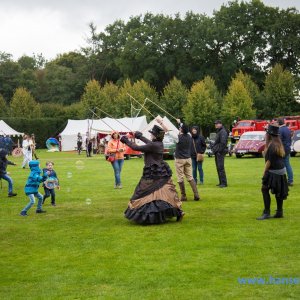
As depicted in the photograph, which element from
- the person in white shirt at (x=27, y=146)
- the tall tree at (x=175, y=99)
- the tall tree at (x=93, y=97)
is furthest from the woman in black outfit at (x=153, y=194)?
the tall tree at (x=93, y=97)

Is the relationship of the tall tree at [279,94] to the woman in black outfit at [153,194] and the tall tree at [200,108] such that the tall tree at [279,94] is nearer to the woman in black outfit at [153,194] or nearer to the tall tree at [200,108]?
the tall tree at [200,108]

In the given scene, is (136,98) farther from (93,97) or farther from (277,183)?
(277,183)

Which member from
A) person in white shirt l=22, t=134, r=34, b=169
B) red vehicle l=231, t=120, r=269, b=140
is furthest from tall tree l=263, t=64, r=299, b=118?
person in white shirt l=22, t=134, r=34, b=169

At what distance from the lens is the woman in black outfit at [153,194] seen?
11.7m

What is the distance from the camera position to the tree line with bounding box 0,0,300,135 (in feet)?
229

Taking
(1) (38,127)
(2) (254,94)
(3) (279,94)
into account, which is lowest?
(1) (38,127)

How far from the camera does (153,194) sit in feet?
38.5

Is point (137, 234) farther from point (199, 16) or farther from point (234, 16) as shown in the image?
point (199, 16)

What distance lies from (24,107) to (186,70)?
24652 millimetres

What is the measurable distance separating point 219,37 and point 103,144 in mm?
36683

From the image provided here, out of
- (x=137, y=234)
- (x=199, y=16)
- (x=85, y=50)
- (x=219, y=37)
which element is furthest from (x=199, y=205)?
(x=85, y=50)

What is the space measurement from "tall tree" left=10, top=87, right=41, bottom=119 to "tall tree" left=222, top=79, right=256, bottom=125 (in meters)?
25.4

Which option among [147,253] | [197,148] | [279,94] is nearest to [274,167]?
[147,253]

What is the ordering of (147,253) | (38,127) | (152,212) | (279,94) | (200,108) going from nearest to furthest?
(147,253) → (152,212) → (200,108) → (279,94) → (38,127)
